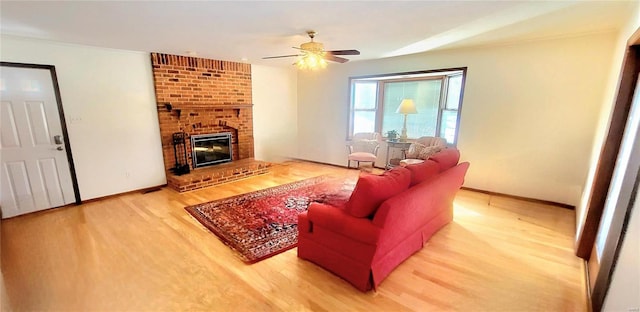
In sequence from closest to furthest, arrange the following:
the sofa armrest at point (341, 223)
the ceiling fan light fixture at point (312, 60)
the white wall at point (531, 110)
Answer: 1. the sofa armrest at point (341, 223)
2. the ceiling fan light fixture at point (312, 60)
3. the white wall at point (531, 110)

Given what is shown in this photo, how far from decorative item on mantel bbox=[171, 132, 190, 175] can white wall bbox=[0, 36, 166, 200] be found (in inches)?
9.6

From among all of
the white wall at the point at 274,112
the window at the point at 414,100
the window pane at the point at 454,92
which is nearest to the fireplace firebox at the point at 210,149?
the white wall at the point at 274,112

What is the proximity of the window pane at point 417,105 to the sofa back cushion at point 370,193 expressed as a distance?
337 centimetres

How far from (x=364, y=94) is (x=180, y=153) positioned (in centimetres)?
386

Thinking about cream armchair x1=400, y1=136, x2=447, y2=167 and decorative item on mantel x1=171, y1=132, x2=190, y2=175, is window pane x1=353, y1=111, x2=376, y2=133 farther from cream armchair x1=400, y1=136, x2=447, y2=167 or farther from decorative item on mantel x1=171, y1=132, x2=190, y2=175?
decorative item on mantel x1=171, y1=132, x2=190, y2=175

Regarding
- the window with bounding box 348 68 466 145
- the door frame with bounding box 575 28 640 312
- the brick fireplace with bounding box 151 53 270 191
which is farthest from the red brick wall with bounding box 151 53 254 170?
the door frame with bounding box 575 28 640 312

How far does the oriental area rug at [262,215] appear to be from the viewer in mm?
2591

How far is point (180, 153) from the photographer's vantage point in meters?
4.71

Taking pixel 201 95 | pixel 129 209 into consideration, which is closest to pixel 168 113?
pixel 201 95

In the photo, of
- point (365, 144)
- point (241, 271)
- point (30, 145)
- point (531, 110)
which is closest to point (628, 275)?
point (241, 271)

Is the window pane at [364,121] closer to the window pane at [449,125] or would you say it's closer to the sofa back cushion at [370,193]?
the window pane at [449,125]

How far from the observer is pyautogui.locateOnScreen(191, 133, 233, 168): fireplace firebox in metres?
4.90

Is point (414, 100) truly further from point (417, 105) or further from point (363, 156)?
point (363, 156)

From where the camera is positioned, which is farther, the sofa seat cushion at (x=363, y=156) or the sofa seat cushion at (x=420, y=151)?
the sofa seat cushion at (x=363, y=156)
